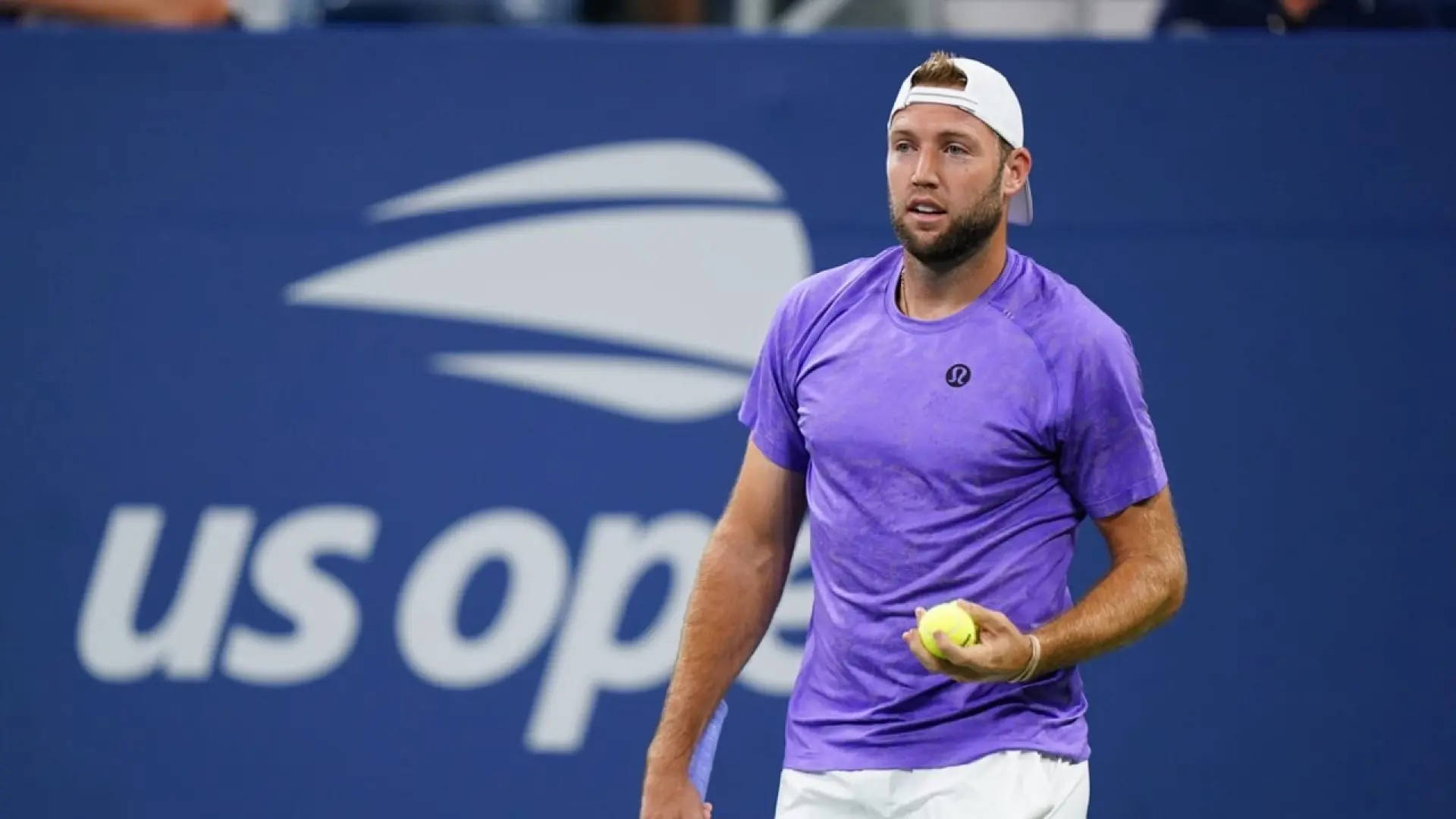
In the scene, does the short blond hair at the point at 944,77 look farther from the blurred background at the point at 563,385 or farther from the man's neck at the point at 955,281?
the blurred background at the point at 563,385

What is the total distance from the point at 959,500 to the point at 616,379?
6.93ft

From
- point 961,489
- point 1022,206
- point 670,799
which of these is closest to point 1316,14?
point 1022,206

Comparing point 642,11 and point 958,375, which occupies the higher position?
point 642,11

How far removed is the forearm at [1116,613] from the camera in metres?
2.81

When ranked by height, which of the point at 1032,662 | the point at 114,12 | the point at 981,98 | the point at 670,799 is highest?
the point at 114,12

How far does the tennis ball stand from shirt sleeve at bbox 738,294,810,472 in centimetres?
60

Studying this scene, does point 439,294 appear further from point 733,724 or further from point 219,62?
point 733,724

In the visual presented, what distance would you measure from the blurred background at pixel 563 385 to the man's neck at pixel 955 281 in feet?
6.02

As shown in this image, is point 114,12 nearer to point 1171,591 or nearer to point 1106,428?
point 1106,428

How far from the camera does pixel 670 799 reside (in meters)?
3.10

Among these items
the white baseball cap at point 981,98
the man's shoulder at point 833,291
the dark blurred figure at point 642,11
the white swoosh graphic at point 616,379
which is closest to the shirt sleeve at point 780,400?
the man's shoulder at point 833,291

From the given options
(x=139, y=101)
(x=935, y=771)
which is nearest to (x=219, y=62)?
(x=139, y=101)

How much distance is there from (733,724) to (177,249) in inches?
74.1

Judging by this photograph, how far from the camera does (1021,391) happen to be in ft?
9.62
